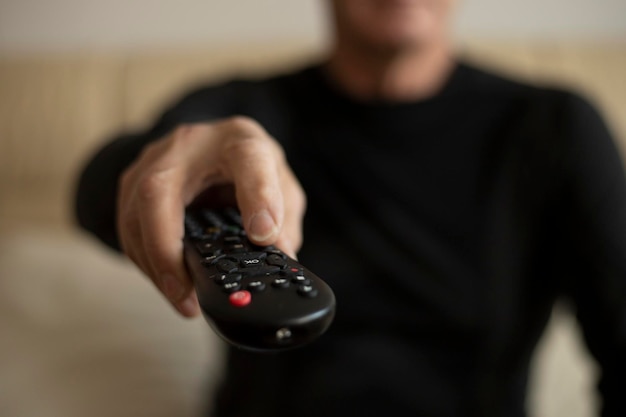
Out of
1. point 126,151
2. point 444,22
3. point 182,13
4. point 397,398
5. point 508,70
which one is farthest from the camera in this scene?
point 182,13

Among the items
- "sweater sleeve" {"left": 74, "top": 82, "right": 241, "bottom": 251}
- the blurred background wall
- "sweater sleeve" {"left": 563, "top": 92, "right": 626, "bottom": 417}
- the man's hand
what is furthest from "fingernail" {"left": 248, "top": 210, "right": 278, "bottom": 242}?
the blurred background wall

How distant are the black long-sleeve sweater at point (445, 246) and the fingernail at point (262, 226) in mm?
293

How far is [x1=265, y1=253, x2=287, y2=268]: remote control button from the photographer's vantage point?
300 millimetres

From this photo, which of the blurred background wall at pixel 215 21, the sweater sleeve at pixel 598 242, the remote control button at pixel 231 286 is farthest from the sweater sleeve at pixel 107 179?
the blurred background wall at pixel 215 21

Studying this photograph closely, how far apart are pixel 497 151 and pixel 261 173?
1.36 ft

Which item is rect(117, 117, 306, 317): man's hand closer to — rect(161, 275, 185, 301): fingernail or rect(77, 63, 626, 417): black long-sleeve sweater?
rect(161, 275, 185, 301): fingernail

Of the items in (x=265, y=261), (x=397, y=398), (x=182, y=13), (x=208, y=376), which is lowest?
(x=208, y=376)

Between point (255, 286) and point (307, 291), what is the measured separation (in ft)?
0.08

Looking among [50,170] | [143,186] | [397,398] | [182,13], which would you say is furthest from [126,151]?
[182,13]

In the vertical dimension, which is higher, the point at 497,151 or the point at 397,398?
the point at 497,151

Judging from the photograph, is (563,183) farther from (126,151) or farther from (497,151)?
(126,151)

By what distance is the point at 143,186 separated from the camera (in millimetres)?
340

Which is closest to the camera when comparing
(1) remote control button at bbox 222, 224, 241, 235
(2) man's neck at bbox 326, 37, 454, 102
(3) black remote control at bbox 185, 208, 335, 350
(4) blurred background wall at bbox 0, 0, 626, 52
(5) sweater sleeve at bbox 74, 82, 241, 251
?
(3) black remote control at bbox 185, 208, 335, 350

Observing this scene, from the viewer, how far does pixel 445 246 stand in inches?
25.5
